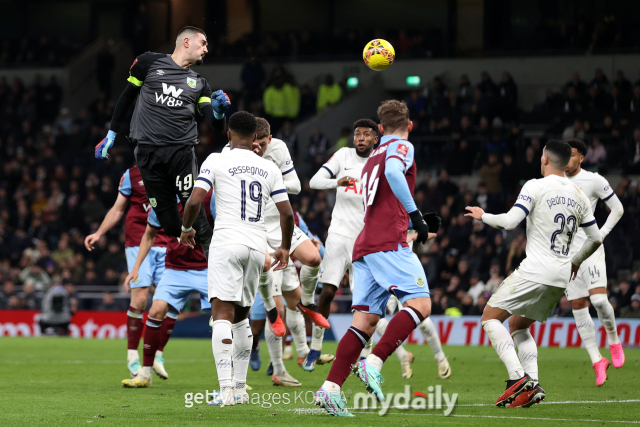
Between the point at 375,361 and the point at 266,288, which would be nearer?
the point at 375,361

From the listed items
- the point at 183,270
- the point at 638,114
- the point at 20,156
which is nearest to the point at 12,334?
the point at 20,156

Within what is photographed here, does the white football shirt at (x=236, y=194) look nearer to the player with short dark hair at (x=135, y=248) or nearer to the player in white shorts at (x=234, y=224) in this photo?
the player in white shorts at (x=234, y=224)

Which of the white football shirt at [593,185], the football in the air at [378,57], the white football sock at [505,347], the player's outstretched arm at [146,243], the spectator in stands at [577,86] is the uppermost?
the spectator in stands at [577,86]

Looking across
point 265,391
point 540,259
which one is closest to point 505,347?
point 540,259

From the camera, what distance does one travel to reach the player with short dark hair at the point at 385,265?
6.69 m

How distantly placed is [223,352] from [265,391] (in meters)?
1.74

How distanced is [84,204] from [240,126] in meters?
18.3

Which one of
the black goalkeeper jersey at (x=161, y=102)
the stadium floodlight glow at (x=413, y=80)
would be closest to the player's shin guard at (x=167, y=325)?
the black goalkeeper jersey at (x=161, y=102)

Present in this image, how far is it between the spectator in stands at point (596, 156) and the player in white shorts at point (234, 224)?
14.3 metres

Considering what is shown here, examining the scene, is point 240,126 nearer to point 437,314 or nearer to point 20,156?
point 437,314

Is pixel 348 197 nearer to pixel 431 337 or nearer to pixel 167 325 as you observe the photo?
pixel 431 337

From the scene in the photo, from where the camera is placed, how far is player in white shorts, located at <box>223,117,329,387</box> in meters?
9.10

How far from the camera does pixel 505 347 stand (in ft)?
24.5
